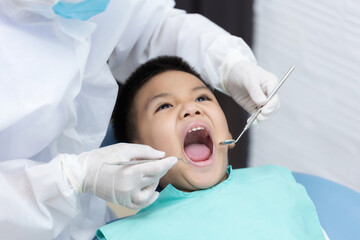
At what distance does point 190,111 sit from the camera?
1462 mm

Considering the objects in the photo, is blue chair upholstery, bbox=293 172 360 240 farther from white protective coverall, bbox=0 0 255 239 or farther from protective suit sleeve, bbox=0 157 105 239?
protective suit sleeve, bbox=0 157 105 239

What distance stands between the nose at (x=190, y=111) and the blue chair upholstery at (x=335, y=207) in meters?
0.46

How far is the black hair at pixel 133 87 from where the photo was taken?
1625 millimetres

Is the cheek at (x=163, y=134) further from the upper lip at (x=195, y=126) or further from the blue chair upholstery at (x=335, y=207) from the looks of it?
the blue chair upholstery at (x=335, y=207)

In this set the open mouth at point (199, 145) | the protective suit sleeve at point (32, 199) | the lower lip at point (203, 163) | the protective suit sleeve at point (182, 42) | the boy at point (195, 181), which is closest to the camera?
the protective suit sleeve at point (32, 199)

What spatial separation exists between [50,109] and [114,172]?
0.20 m

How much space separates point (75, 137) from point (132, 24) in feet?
1.44

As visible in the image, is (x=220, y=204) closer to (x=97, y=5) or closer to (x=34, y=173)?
(x=34, y=173)

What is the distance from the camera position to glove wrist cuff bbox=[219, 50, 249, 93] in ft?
5.33

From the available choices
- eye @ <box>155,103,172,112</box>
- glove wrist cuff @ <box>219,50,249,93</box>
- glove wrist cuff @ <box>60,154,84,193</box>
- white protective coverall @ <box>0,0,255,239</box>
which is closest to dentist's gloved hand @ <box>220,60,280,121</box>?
glove wrist cuff @ <box>219,50,249,93</box>

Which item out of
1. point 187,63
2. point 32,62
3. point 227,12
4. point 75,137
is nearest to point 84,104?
point 75,137

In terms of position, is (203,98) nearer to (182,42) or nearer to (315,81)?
(182,42)

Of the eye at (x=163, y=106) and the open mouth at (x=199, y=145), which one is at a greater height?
the eye at (x=163, y=106)

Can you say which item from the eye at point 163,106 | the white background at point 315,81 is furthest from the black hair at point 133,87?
the white background at point 315,81
